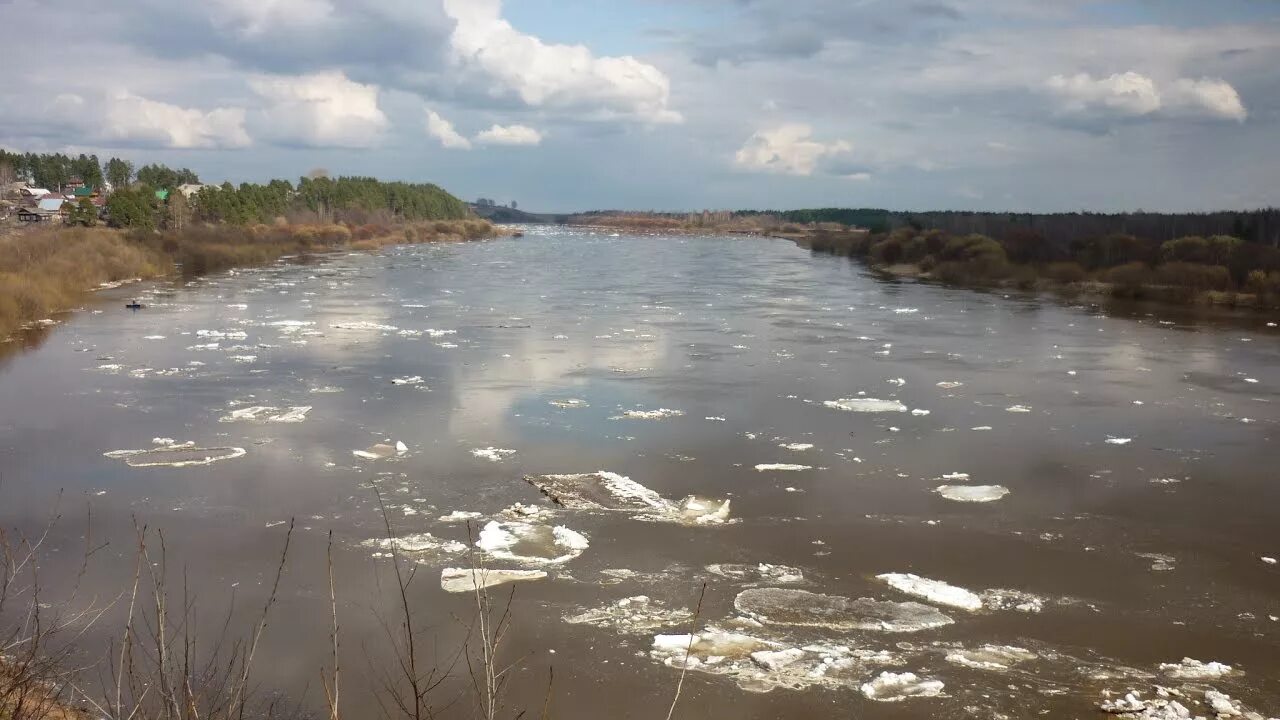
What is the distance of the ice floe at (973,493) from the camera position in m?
9.41

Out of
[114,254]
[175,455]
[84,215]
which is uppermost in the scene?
[84,215]

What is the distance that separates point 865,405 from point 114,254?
32.3m

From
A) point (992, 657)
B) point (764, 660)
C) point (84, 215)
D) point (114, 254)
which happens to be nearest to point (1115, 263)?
point (992, 657)

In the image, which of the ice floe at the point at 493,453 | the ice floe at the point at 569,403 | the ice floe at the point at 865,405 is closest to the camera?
the ice floe at the point at 493,453

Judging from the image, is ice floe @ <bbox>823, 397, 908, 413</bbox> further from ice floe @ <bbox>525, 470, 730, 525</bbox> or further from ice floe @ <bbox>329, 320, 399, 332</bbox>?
ice floe @ <bbox>329, 320, 399, 332</bbox>

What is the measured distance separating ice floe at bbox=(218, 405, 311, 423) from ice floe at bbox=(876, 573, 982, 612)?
8.23m

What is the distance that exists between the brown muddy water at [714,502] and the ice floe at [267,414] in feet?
0.21

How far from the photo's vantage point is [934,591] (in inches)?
281

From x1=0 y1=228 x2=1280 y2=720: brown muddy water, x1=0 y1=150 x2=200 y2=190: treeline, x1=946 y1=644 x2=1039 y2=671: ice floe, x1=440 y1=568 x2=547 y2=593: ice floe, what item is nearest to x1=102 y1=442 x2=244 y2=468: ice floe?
x1=0 y1=228 x2=1280 y2=720: brown muddy water

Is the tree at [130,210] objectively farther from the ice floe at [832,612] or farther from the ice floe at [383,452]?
the ice floe at [832,612]

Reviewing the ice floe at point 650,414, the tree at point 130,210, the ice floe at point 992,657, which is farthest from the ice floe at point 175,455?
the tree at point 130,210

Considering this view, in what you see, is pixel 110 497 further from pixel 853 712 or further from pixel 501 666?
pixel 853 712

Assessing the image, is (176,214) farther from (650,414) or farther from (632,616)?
(632,616)

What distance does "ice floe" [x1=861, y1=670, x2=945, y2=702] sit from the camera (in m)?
5.64
